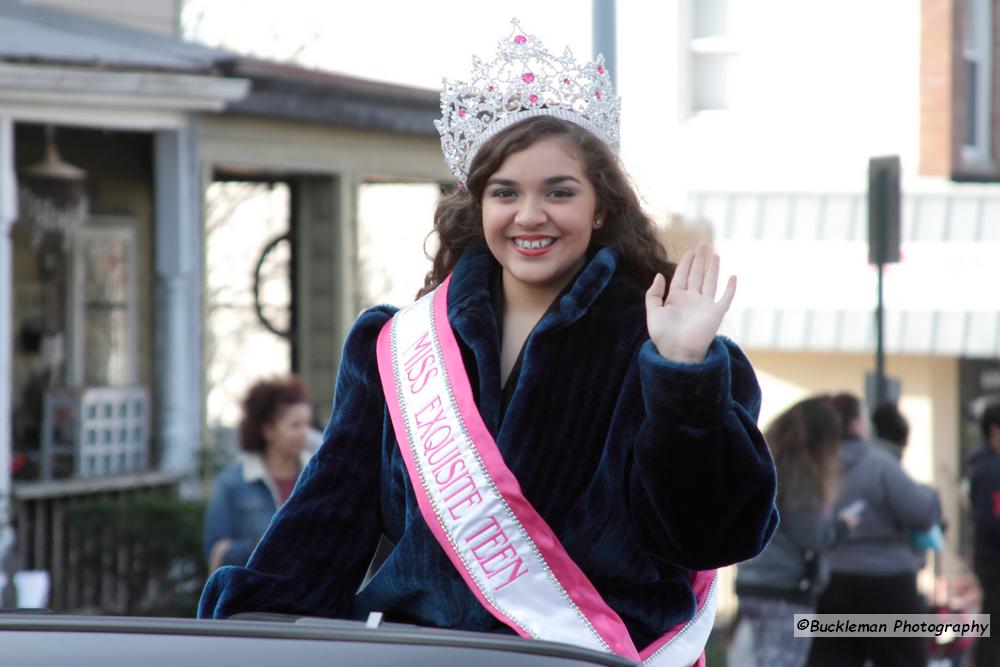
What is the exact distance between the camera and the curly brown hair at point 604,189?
306 centimetres

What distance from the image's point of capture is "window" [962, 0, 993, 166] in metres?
15.2

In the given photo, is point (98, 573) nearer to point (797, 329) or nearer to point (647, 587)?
point (797, 329)

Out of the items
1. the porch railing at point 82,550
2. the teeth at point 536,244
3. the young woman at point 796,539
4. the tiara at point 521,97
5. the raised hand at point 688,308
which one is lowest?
the porch railing at point 82,550

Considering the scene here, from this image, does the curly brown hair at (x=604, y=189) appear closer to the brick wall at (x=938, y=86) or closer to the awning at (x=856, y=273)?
the awning at (x=856, y=273)

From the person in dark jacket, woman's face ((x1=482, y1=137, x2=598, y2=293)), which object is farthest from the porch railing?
woman's face ((x1=482, y1=137, x2=598, y2=293))

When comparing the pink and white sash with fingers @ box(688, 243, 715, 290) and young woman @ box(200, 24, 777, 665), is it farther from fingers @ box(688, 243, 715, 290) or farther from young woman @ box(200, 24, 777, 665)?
fingers @ box(688, 243, 715, 290)

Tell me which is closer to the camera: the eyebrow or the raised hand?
the raised hand

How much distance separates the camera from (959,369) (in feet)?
48.7

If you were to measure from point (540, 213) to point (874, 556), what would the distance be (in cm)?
504

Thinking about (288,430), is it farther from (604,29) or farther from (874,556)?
(874,556)

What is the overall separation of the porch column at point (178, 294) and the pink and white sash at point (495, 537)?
795 cm

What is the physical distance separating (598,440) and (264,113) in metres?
8.62

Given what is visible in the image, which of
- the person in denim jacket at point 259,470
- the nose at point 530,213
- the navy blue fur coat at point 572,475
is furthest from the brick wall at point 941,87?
the nose at point 530,213

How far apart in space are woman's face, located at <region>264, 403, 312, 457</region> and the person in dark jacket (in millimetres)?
4071
